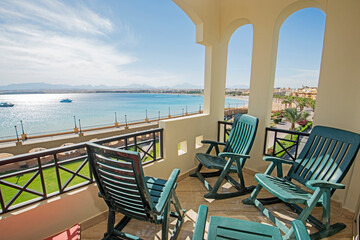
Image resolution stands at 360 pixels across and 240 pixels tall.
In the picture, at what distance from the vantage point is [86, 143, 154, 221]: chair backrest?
1.03 meters

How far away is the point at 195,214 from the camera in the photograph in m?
1.90

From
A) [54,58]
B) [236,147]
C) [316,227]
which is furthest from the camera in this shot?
[54,58]

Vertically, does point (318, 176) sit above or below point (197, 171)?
above

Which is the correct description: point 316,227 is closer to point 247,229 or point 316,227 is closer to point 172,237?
point 247,229

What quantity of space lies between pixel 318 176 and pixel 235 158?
903 mm

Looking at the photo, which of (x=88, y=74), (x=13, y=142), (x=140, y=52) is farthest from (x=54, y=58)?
(x=13, y=142)

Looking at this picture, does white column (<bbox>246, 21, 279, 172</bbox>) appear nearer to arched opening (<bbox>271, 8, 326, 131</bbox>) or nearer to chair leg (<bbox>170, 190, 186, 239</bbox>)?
arched opening (<bbox>271, 8, 326, 131</bbox>)

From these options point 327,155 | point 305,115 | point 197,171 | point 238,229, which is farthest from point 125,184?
point 305,115

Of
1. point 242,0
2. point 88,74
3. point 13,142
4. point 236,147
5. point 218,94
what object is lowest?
point 13,142

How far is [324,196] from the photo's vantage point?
156 centimetres

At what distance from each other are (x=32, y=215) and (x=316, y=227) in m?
2.85

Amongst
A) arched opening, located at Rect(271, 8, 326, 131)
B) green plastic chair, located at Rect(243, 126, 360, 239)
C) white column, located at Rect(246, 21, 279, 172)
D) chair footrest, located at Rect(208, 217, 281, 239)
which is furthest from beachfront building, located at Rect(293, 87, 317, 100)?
chair footrest, located at Rect(208, 217, 281, 239)

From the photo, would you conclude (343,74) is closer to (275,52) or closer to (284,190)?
(275,52)

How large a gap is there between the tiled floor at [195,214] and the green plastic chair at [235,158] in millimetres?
108
